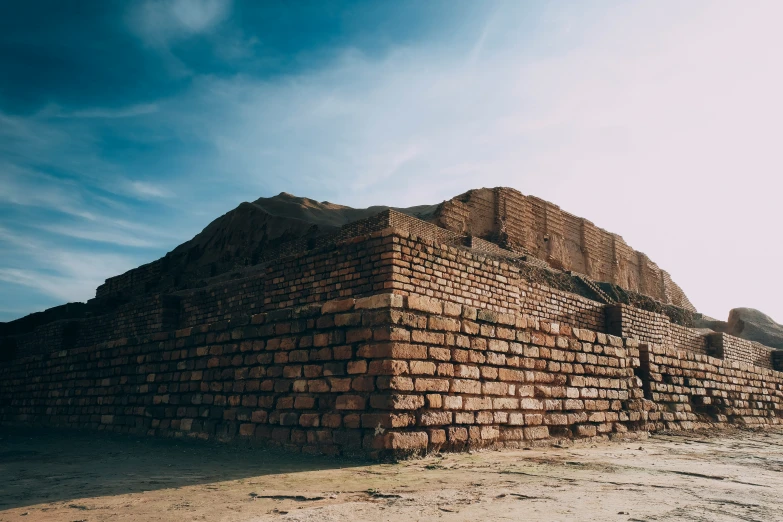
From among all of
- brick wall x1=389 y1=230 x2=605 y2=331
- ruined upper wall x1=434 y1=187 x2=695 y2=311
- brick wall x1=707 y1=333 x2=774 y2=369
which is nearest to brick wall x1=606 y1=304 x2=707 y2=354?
brick wall x1=389 y1=230 x2=605 y2=331

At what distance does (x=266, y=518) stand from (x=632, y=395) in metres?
5.72

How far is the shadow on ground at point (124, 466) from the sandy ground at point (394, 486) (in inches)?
0.6

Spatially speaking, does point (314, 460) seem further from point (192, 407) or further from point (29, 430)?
point (29, 430)

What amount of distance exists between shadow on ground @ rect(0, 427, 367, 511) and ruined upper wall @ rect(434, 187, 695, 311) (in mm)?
14929

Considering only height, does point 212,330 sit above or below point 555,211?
below

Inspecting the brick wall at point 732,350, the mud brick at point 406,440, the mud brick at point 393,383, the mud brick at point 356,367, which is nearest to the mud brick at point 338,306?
the mud brick at point 356,367

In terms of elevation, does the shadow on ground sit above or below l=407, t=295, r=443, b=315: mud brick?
below

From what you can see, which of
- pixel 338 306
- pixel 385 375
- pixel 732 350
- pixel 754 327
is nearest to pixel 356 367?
pixel 385 375

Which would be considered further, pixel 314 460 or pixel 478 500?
pixel 314 460

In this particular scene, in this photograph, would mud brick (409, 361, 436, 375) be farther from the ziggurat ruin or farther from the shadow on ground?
the shadow on ground

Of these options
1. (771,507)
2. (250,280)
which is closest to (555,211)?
(250,280)

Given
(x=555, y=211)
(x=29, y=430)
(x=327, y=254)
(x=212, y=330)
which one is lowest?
(x=29, y=430)

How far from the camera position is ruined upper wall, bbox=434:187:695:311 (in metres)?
22.5

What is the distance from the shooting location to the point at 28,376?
385 inches
